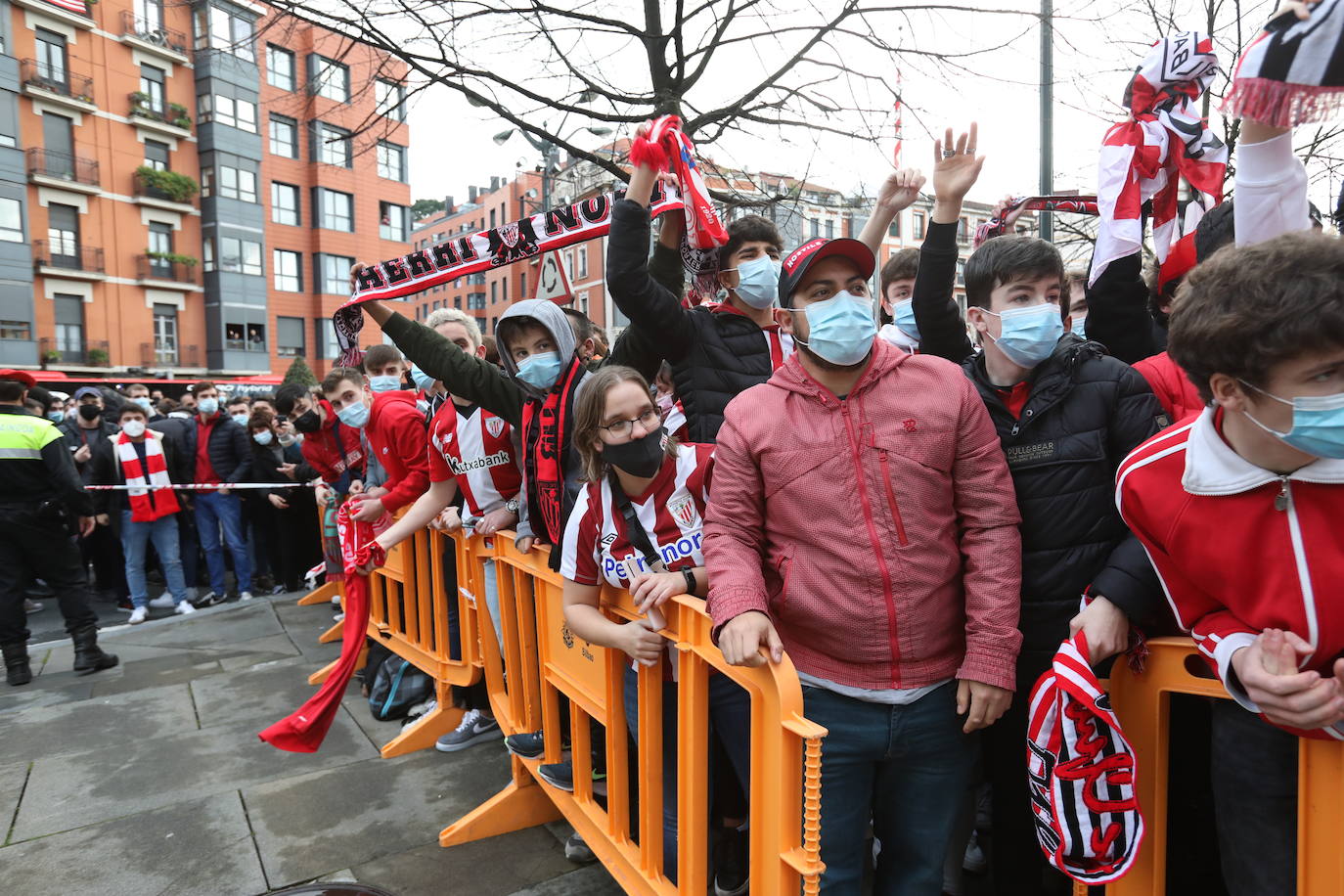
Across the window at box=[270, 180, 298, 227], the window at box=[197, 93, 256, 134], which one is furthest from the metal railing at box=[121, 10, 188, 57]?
the window at box=[270, 180, 298, 227]

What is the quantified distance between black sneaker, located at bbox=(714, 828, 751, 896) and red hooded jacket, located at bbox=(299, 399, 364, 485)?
Answer: 5.00 m

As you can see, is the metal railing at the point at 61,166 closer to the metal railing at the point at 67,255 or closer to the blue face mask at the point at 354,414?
the metal railing at the point at 67,255

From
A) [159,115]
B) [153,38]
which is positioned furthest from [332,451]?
[153,38]

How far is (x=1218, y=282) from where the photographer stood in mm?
1462

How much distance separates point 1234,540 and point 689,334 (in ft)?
6.26

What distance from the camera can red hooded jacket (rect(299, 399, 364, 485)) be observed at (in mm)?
6855

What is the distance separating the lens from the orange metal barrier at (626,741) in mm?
1796

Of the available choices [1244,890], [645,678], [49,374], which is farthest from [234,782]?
[49,374]

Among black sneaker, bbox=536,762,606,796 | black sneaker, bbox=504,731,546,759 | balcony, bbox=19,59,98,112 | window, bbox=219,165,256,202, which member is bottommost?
black sneaker, bbox=536,762,606,796

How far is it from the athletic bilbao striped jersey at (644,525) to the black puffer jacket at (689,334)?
36 cm

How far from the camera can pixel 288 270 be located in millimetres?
38062

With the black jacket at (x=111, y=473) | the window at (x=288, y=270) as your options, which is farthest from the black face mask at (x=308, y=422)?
Result: the window at (x=288, y=270)

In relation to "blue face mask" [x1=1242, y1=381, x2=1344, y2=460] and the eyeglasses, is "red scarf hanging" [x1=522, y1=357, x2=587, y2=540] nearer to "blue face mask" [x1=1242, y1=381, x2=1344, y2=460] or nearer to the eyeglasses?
the eyeglasses

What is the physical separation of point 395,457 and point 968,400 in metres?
3.86
